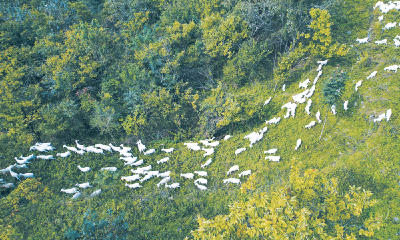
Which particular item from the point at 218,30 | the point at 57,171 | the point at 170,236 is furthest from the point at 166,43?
the point at 170,236

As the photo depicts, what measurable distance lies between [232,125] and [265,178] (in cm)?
825

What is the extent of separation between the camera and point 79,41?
28359 mm

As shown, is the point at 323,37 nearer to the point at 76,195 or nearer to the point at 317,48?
the point at 317,48

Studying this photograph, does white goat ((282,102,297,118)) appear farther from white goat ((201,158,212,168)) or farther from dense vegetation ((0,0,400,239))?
white goat ((201,158,212,168))

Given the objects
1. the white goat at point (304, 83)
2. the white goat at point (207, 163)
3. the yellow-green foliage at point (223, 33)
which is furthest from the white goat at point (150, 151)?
the white goat at point (304, 83)

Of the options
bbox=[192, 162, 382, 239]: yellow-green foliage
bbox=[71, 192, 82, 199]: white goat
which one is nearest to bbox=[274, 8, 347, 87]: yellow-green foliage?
bbox=[192, 162, 382, 239]: yellow-green foliage

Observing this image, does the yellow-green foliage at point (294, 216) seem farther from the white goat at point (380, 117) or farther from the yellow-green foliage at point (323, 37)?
the yellow-green foliage at point (323, 37)

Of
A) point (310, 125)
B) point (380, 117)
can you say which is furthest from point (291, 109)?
point (380, 117)

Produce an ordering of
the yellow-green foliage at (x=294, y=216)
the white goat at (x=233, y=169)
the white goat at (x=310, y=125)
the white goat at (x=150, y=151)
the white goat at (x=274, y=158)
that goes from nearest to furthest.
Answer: the yellow-green foliage at (x=294, y=216) < the white goat at (x=274, y=158) < the white goat at (x=233, y=169) < the white goat at (x=310, y=125) < the white goat at (x=150, y=151)

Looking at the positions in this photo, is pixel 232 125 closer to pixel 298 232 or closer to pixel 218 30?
pixel 218 30

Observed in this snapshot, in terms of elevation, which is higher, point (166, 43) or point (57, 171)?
point (166, 43)

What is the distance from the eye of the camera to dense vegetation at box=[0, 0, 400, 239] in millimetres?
10984

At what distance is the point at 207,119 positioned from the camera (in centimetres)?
2289

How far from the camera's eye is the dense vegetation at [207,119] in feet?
36.0
